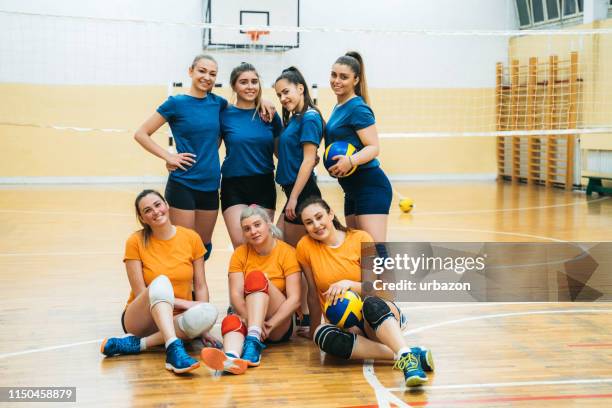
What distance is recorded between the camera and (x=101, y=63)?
13906mm

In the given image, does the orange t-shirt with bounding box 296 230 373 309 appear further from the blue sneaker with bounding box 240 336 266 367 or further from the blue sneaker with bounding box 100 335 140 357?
the blue sneaker with bounding box 100 335 140 357

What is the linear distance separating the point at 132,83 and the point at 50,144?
1857 millimetres

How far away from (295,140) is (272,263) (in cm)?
67

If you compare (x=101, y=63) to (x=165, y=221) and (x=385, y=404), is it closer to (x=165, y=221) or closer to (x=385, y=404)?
(x=165, y=221)

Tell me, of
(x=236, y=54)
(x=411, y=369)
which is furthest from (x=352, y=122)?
(x=236, y=54)

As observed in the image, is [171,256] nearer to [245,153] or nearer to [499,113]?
[245,153]

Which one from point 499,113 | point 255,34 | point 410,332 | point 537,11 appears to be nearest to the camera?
point 410,332

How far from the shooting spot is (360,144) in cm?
411

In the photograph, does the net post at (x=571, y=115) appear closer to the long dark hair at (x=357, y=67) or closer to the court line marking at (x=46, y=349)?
the long dark hair at (x=357, y=67)

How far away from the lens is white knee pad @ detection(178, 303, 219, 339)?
3.80m

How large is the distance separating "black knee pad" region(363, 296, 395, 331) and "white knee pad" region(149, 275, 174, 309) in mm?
930

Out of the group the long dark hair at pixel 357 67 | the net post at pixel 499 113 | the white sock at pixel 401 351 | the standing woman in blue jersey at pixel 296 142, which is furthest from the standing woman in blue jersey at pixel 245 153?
the net post at pixel 499 113

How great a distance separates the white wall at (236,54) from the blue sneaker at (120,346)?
34.9ft

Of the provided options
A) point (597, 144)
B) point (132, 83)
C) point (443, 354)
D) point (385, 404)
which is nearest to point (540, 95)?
point (597, 144)
